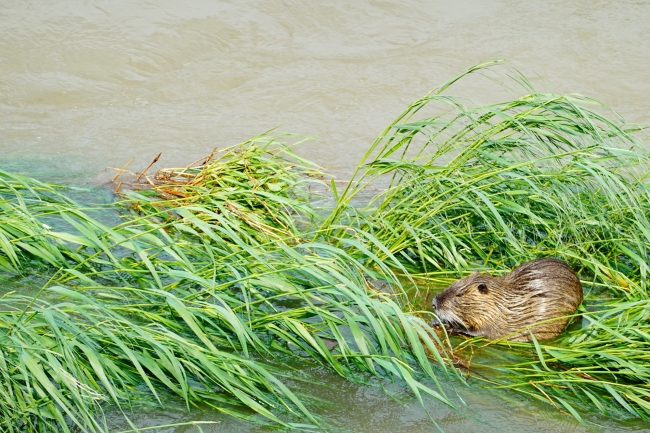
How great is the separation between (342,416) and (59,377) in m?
1.15

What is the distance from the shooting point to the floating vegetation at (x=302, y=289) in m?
3.51

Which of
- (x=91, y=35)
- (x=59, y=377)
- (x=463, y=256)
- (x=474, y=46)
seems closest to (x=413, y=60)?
(x=474, y=46)

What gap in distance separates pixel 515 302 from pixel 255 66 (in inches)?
181

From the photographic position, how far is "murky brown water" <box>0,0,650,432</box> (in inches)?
281

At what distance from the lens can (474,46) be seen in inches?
344

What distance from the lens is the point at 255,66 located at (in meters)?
8.38

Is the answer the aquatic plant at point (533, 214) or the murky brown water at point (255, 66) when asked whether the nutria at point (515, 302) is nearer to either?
the aquatic plant at point (533, 214)

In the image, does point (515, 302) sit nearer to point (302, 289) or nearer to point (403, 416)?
point (403, 416)

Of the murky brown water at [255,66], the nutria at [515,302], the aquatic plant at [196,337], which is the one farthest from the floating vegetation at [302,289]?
the murky brown water at [255,66]

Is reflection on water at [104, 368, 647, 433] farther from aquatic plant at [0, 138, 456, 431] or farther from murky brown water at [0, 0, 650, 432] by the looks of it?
murky brown water at [0, 0, 650, 432]

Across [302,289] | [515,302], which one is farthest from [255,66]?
[302,289]

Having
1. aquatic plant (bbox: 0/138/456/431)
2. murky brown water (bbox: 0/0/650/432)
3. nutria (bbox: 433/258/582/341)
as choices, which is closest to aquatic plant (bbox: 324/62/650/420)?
nutria (bbox: 433/258/582/341)

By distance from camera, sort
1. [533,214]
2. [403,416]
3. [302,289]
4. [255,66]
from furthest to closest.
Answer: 1. [255,66]
2. [533,214]
3. [302,289]
4. [403,416]

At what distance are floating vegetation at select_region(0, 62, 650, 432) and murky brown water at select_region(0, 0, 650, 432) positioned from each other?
1496 millimetres
